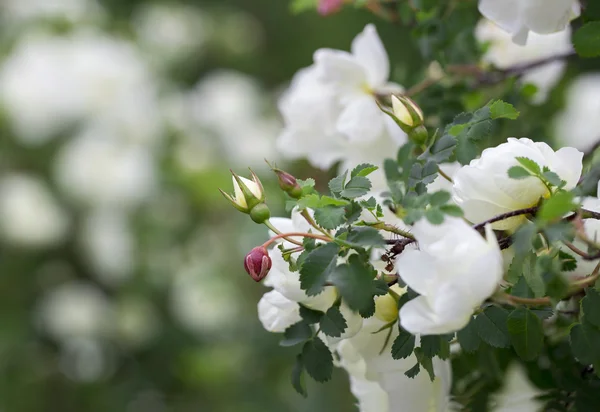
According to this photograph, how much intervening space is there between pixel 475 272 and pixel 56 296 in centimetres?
121

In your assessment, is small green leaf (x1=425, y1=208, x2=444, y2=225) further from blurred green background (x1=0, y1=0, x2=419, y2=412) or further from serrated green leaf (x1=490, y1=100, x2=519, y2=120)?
blurred green background (x1=0, y1=0, x2=419, y2=412)

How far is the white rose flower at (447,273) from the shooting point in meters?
0.27

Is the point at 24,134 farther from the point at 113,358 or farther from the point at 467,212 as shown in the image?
Result: the point at 467,212

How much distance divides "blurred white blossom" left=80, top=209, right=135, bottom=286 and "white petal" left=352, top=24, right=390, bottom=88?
0.94m

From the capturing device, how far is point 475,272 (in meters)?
0.27

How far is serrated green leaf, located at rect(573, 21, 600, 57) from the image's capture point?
38 centimetres

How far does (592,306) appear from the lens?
30cm

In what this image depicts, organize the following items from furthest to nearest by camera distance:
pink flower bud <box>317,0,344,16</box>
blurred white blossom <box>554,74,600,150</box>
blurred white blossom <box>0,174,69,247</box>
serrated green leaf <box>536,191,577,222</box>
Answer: blurred white blossom <box>0,174,69,247</box>
blurred white blossom <box>554,74,600,150</box>
pink flower bud <box>317,0,344,16</box>
serrated green leaf <box>536,191,577,222</box>

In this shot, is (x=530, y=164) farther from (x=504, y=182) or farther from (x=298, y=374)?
(x=298, y=374)

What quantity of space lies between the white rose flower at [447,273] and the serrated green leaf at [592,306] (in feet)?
0.15

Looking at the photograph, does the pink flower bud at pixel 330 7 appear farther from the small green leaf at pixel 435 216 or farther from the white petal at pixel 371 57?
the small green leaf at pixel 435 216

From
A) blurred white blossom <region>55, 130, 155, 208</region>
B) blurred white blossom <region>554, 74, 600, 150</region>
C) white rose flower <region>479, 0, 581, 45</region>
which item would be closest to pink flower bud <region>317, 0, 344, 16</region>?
white rose flower <region>479, 0, 581, 45</region>

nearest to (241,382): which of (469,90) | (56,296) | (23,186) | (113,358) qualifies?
(113,358)

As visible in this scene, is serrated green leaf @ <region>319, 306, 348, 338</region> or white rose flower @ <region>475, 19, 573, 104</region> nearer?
serrated green leaf @ <region>319, 306, 348, 338</region>
